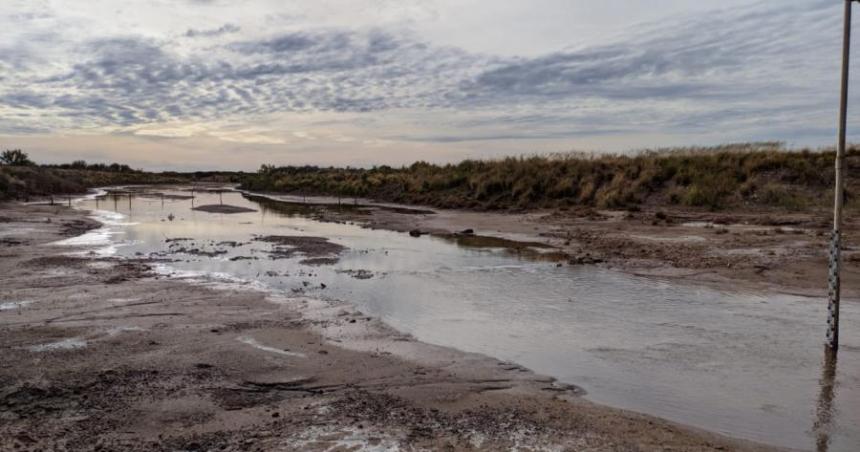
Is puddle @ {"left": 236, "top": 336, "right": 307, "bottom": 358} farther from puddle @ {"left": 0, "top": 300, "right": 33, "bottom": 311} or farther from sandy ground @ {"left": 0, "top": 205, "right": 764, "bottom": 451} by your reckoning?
puddle @ {"left": 0, "top": 300, "right": 33, "bottom": 311}

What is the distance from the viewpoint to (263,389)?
6.09m

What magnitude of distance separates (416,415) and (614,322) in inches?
193

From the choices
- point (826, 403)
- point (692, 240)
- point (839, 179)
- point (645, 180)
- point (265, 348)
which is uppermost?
point (645, 180)

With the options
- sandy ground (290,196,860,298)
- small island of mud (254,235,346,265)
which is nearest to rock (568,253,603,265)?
sandy ground (290,196,860,298)

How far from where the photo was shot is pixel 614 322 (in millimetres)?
9336

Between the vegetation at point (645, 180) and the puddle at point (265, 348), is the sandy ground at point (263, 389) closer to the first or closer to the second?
the puddle at point (265, 348)

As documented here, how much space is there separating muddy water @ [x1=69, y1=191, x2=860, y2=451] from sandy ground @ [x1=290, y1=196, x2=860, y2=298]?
1.33 m

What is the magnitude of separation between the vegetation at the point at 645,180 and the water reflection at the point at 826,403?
18.5m

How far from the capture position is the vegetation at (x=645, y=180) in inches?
988

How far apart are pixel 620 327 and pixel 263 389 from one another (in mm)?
5383

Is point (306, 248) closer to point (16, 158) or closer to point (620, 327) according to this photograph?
point (620, 327)

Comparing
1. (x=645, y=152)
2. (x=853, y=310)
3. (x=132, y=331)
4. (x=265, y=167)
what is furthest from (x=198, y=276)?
(x=265, y=167)

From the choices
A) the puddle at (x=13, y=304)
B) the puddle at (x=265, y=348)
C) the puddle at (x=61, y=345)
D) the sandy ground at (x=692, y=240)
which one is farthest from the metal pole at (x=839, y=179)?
the puddle at (x=13, y=304)

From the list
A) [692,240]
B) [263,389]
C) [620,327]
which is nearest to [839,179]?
[620,327]
